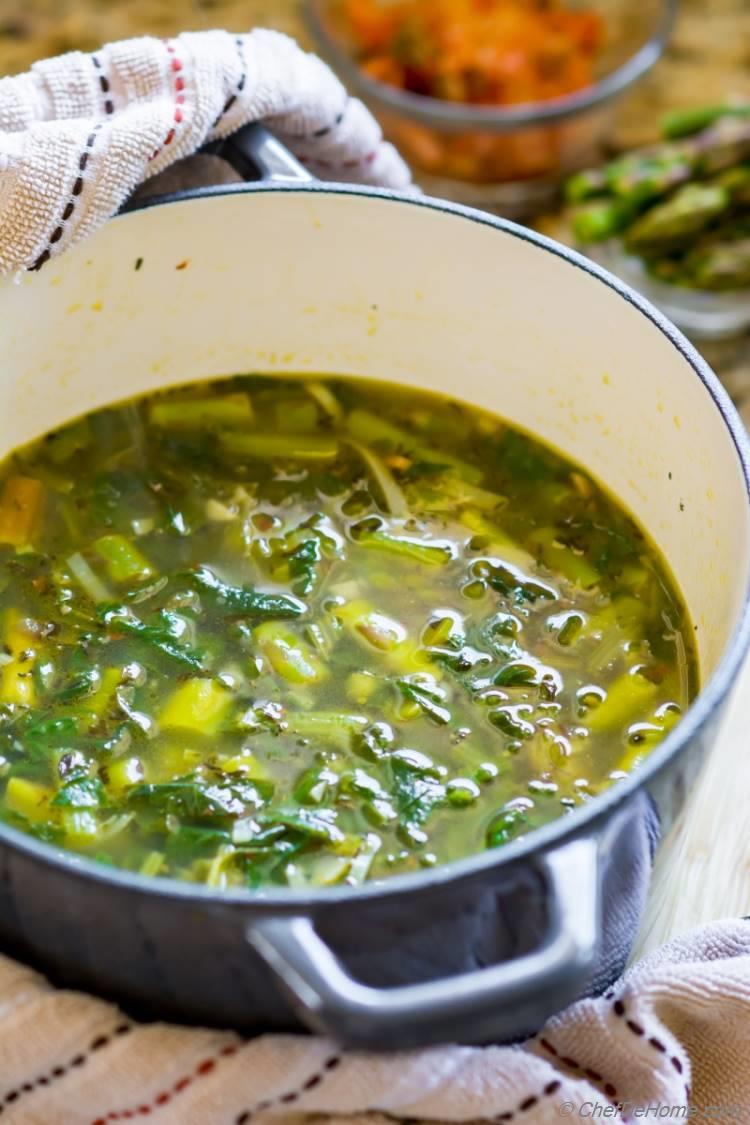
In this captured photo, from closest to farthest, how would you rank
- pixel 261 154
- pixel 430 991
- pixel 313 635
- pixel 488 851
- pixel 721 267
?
pixel 430 991
pixel 488 851
pixel 313 635
pixel 261 154
pixel 721 267

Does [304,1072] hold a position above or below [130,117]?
below

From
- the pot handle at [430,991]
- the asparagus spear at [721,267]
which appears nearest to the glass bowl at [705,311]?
the asparagus spear at [721,267]

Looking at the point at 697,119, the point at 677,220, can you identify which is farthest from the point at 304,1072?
the point at 697,119

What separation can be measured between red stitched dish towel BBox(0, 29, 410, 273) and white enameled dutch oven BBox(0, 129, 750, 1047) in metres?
0.07

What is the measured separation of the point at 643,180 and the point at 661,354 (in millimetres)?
1212

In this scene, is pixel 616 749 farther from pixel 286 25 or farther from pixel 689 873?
pixel 286 25

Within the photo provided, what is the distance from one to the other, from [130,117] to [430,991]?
1075mm

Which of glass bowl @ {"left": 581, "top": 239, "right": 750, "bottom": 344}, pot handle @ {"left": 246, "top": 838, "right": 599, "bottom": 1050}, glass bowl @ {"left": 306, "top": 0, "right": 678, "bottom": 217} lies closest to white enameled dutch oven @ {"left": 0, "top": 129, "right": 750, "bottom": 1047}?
pot handle @ {"left": 246, "top": 838, "right": 599, "bottom": 1050}

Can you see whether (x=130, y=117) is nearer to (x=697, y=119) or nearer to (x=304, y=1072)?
(x=304, y=1072)

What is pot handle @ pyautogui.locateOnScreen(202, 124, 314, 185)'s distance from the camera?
1861 mm

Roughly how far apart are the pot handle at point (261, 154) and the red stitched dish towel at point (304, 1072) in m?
0.98

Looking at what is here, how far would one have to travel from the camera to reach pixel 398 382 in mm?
2051

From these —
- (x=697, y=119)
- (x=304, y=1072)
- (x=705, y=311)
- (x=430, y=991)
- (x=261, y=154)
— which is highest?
(x=261, y=154)

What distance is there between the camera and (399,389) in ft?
6.72
